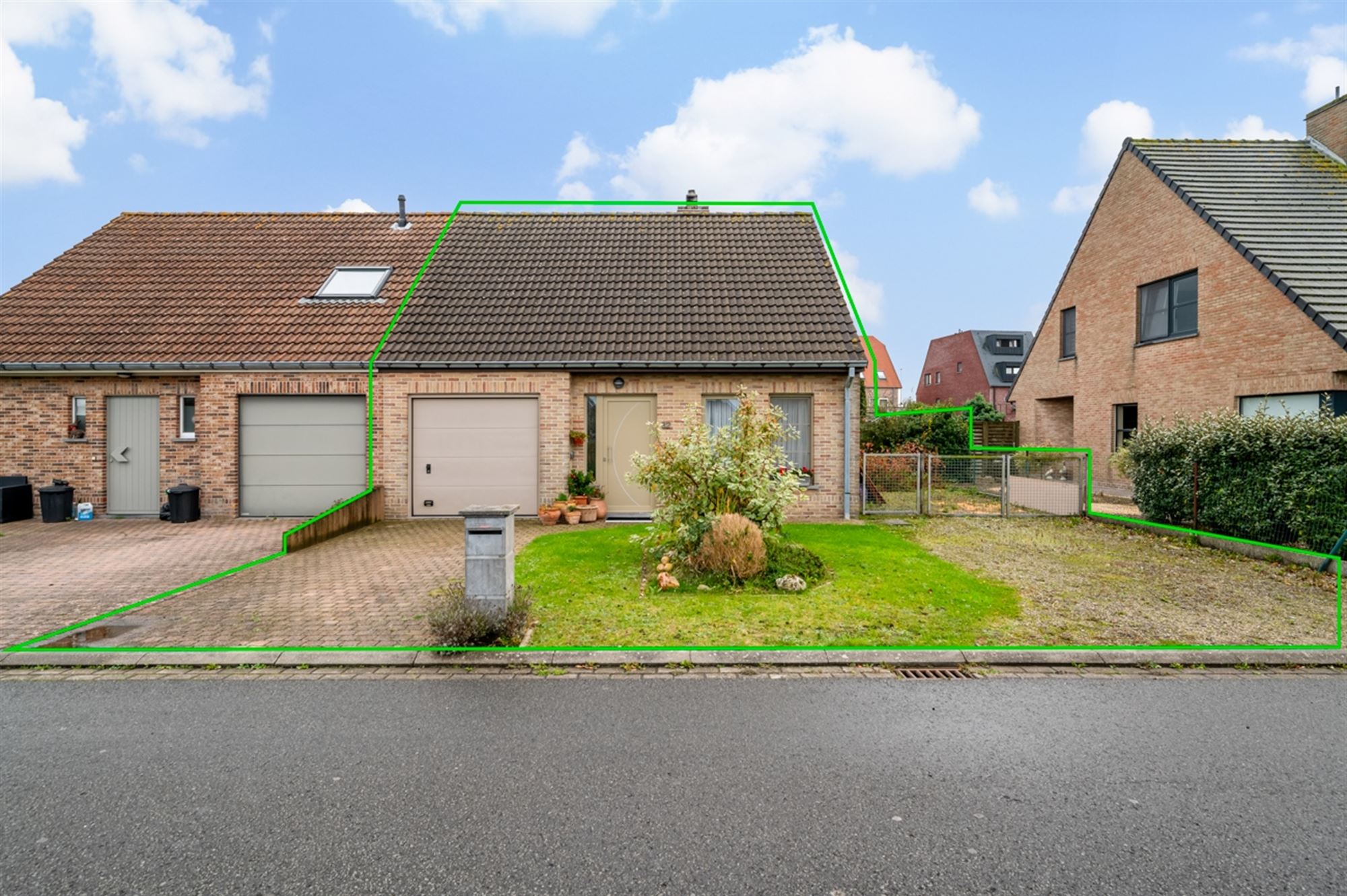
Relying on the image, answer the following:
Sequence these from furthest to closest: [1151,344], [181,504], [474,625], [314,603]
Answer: [1151,344] < [181,504] < [314,603] < [474,625]

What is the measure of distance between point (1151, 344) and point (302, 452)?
18726 mm

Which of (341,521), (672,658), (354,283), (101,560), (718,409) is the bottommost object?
(672,658)

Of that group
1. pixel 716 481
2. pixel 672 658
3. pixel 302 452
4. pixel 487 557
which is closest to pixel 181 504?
pixel 302 452

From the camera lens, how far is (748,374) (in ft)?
43.5

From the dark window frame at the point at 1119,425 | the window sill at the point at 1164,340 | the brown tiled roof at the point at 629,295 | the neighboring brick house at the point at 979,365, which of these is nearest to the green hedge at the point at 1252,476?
the window sill at the point at 1164,340

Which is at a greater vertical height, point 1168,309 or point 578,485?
point 1168,309

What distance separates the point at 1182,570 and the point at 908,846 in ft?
25.9

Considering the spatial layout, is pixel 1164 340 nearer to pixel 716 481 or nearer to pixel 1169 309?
pixel 1169 309

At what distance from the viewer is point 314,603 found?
7.29 meters

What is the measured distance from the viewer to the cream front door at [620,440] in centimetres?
1346

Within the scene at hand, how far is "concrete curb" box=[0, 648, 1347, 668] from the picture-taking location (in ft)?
18.3

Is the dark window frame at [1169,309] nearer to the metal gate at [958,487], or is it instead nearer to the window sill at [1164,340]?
the window sill at [1164,340]

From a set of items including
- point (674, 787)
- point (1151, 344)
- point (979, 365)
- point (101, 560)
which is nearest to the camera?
point (674, 787)

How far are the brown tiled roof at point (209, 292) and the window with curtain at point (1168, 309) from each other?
56.0 ft
